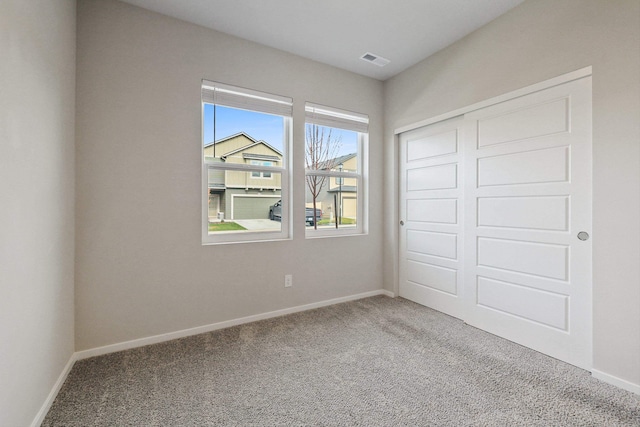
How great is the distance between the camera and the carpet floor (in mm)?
A: 1565

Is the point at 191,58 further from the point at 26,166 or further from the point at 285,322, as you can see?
the point at 285,322

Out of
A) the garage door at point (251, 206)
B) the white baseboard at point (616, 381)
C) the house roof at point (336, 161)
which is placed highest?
the house roof at point (336, 161)

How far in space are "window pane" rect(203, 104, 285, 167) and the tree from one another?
0.33 metres

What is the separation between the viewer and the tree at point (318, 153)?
3.26 meters

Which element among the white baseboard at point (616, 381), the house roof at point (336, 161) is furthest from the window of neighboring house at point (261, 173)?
the white baseboard at point (616, 381)

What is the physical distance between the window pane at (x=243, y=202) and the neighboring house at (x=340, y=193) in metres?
0.49

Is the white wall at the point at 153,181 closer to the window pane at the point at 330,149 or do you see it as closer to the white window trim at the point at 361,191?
the window pane at the point at 330,149

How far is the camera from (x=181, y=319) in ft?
8.27

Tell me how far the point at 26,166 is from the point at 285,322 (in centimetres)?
222

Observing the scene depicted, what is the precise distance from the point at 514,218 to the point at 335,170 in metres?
1.89

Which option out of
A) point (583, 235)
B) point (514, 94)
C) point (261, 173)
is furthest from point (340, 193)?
point (583, 235)

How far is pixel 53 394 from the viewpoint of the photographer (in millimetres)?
1700

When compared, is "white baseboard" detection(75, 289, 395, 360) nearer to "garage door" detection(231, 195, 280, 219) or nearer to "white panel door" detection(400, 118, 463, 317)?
"white panel door" detection(400, 118, 463, 317)

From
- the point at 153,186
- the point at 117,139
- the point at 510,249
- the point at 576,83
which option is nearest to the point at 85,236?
the point at 153,186
